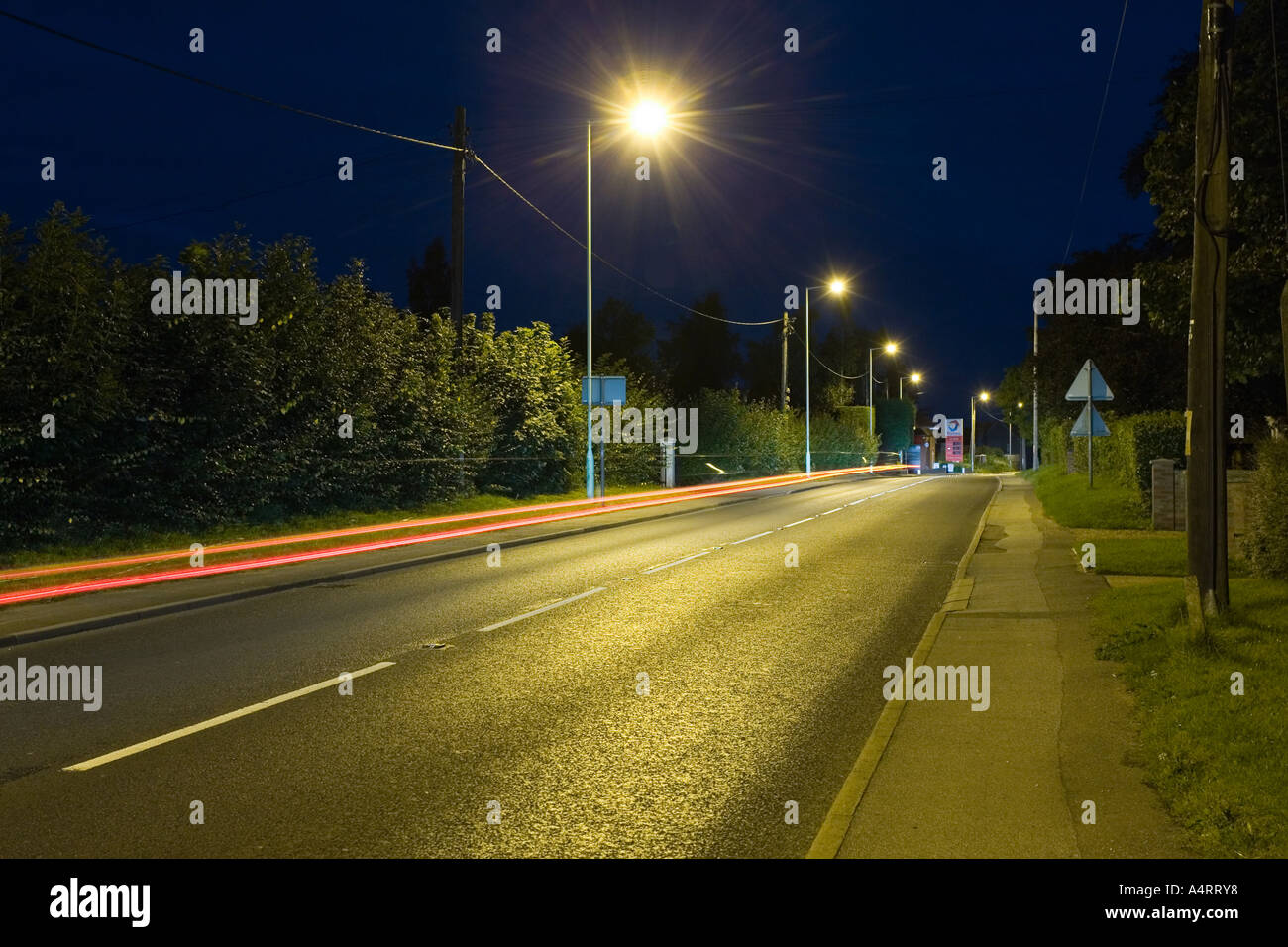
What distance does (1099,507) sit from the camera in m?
24.0

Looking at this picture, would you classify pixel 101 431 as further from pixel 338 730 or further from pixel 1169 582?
pixel 1169 582

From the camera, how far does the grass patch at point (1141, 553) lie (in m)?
14.1

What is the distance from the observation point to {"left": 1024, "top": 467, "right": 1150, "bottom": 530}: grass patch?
69.6 feet

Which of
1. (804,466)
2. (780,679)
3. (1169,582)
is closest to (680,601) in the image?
(780,679)

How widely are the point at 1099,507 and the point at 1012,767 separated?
1959 centimetres

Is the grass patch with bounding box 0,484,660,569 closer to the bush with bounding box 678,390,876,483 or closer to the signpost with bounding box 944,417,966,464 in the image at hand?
the bush with bounding box 678,390,876,483

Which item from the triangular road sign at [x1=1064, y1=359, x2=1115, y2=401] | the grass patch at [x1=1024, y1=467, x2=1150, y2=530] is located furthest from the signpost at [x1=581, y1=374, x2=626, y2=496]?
the triangular road sign at [x1=1064, y1=359, x2=1115, y2=401]

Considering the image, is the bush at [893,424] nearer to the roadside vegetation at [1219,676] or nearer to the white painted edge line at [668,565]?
the white painted edge line at [668,565]

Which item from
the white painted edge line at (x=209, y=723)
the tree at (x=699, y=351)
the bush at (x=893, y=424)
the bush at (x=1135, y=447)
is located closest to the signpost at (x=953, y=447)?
the bush at (x=893, y=424)

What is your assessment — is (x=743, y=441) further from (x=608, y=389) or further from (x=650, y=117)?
(x=650, y=117)

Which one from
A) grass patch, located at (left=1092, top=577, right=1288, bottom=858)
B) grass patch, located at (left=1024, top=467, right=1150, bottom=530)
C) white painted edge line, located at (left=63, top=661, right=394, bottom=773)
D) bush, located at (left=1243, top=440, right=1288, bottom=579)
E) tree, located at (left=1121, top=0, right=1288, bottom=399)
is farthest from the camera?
grass patch, located at (left=1024, top=467, right=1150, bottom=530)

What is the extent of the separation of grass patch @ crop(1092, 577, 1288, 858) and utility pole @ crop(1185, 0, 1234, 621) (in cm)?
57

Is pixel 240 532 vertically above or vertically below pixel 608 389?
below

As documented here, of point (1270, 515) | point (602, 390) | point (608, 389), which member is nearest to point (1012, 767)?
point (1270, 515)
